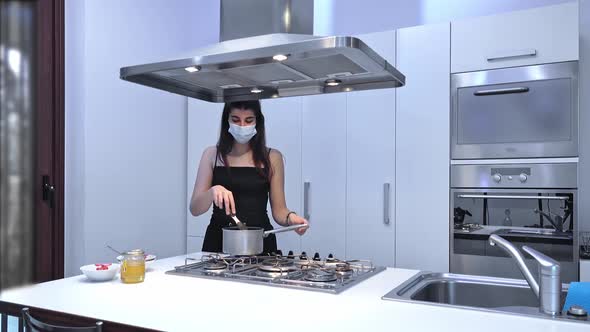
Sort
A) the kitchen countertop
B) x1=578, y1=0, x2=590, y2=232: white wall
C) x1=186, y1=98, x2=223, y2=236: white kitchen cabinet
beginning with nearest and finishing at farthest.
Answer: the kitchen countertop, x1=578, y1=0, x2=590, y2=232: white wall, x1=186, y1=98, x2=223, y2=236: white kitchen cabinet

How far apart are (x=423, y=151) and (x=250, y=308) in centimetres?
191

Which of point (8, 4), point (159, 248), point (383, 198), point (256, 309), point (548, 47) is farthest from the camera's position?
point (159, 248)

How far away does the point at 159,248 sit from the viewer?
365cm

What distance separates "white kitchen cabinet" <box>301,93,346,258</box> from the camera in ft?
10.6

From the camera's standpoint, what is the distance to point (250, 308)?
54.4 inches

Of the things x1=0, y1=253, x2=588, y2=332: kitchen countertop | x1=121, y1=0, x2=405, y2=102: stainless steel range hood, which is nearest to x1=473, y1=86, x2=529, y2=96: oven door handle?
x1=121, y1=0, x2=405, y2=102: stainless steel range hood

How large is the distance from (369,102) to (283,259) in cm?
139

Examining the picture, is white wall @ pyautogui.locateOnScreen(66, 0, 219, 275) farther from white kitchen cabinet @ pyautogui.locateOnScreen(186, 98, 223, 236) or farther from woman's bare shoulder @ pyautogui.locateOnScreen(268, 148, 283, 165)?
woman's bare shoulder @ pyautogui.locateOnScreen(268, 148, 283, 165)

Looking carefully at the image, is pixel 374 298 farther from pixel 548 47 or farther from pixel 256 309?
pixel 548 47

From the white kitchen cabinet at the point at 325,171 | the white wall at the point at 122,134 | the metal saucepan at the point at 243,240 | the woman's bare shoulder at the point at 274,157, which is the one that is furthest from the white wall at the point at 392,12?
the metal saucepan at the point at 243,240

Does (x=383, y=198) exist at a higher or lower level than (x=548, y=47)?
lower

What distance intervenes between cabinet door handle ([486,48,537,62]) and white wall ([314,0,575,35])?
59cm

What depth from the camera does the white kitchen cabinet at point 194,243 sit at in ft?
12.3

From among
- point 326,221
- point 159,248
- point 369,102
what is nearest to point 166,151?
point 159,248
